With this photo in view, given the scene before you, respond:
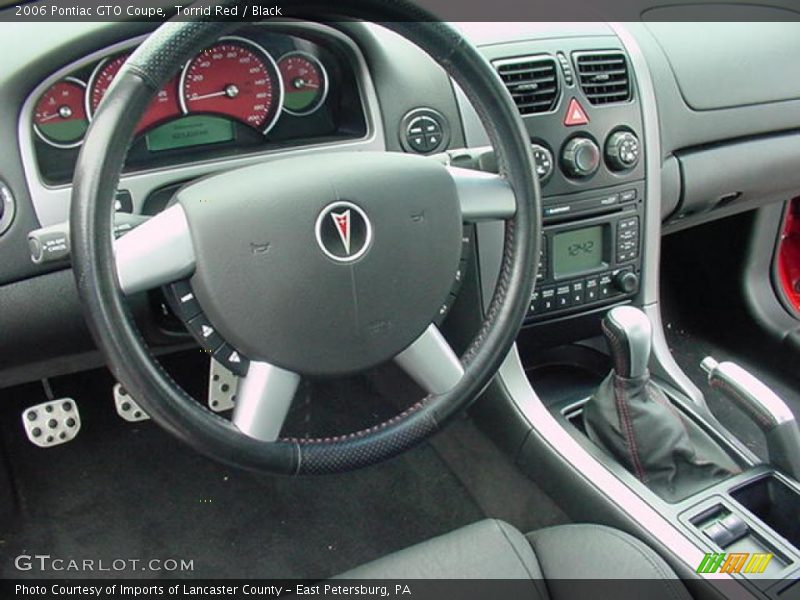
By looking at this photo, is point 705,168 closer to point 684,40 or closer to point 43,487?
point 684,40

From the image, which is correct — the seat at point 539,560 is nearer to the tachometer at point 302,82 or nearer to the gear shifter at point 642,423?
the gear shifter at point 642,423

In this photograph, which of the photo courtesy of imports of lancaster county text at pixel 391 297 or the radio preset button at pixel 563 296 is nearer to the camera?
the photo courtesy of imports of lancaster county text at pixel 391 297

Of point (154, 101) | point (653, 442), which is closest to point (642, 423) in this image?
point (653, 442)

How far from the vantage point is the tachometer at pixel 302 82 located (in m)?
1.25

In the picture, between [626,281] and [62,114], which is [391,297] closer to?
[62,114]

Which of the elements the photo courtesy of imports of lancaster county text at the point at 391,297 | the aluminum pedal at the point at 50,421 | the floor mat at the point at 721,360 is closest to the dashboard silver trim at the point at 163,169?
the photo courtesy of imports of lancaster county text at the point at 391,297

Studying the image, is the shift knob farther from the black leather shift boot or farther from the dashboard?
the dashboard

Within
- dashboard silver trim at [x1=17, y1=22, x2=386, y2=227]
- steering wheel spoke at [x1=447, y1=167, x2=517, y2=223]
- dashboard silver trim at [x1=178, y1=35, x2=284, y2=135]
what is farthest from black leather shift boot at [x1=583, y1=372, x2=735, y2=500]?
Result: dashboard silver trim at [x1=178, y1=35, x2=284, y2=135]

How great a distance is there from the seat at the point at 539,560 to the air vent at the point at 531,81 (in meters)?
0.66

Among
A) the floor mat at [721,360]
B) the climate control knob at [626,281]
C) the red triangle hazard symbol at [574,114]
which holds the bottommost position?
the floor mat at [721,360]

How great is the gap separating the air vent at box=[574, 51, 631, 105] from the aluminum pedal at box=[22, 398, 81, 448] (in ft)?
3.23

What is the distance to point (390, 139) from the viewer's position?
4.23ft

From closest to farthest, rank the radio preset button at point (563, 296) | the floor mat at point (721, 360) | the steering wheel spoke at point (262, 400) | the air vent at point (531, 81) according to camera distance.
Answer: the steering wheel spoke at point (262, 400) → the air vent at point (531, 81) → the radio preset button at point (563, 296) → the floor mat at point (721, 360)

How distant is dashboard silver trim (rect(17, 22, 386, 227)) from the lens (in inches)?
42.8
